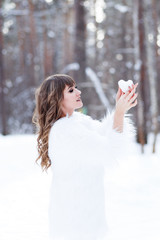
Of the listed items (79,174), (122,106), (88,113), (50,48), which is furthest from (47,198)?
(50,48)

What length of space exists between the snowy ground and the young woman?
773 millimetres

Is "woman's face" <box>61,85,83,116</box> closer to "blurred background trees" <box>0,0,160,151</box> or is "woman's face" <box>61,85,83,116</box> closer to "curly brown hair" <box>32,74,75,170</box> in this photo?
"curly brown hair" <box>32,74,75,170</box>

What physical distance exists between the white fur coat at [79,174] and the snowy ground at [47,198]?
768 mm

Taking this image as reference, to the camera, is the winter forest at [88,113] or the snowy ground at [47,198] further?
the winter forest at [88,113]

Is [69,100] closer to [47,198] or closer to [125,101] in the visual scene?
[125,101]

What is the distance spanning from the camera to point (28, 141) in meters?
8.01

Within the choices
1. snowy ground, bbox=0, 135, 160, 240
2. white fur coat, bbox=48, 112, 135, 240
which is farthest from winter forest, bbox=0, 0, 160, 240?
white fur coat, bbox=48, 112, 135, 240

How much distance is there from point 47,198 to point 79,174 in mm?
3002

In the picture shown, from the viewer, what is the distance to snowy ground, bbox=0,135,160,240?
136 inches

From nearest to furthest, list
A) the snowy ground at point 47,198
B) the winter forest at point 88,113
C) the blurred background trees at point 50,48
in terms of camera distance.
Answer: the snowy ground at point 47,198 → the winter forest at point 88,113 → the blurred background trees at point 50,48

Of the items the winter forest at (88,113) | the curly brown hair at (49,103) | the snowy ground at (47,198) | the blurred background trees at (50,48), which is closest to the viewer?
the curly brown hair at (49,103)

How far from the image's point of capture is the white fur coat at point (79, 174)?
1.79 meters

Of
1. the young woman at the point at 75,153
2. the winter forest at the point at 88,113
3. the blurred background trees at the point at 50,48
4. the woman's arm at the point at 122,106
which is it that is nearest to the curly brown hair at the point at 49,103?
the young woman at the point at 75,153

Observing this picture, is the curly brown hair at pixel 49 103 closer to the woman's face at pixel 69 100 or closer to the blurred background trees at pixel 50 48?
the woman's face at pixel 69 100
